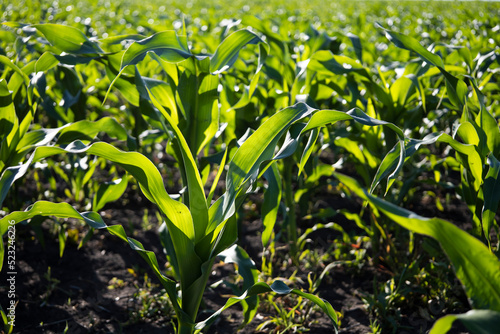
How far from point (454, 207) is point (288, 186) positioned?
48.8 inches

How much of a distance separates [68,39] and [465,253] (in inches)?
58.4

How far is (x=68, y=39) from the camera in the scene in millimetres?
1677

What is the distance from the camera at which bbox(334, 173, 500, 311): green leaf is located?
2.74 ft

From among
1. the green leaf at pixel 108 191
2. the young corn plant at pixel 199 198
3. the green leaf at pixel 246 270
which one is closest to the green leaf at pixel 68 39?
the young corn plant at pixel 199 198

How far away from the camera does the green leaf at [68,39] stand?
1645 millimetres

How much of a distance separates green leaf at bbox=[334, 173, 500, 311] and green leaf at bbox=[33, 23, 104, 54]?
48.0 inches

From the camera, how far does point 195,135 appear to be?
1.79 metres

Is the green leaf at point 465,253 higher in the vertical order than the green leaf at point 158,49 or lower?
lower

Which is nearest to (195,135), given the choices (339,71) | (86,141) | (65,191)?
(86,141)

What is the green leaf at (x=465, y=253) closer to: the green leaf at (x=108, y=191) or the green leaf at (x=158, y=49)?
the green leaf at (x=158, y=49)

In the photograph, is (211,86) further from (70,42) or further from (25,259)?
(25,259)

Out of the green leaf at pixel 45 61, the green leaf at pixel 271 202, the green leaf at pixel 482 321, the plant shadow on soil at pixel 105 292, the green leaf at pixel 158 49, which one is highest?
the green leaf at pixel 158 49

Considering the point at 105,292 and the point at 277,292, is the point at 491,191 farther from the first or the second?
the point at 105,292

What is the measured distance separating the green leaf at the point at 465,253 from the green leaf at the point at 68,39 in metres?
1.22
